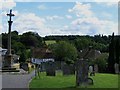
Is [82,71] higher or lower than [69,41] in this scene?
lower

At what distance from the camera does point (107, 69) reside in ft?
179

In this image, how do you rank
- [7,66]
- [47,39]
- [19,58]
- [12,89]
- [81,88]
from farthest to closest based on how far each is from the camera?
1. [47,39]
2. [19,58]
3. [7,66]
4. [81,88]
5. [12,89]

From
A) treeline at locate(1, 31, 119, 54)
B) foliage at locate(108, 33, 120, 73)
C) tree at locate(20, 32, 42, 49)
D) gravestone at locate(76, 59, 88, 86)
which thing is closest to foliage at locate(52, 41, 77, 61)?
treeline at locate(1, 31, 119, 54)

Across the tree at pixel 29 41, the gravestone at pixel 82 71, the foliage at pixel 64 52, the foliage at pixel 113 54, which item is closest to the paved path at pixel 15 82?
the gravestone at pixel 82 71

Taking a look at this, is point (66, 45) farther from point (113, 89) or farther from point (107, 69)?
point (113, 89)

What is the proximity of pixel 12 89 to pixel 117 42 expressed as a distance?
39300 millimetres

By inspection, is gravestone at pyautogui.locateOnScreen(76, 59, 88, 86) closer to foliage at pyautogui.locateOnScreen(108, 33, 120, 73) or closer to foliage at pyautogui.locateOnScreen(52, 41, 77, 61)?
foliage at pyautogui.locateOnScreen(108, 33, 120, 73)

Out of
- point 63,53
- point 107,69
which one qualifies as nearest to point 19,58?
point 63,53

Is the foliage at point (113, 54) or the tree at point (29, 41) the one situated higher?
the tree at point (29, 41)

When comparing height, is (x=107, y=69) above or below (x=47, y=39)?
below

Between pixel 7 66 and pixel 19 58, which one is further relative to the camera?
pixel 19 58

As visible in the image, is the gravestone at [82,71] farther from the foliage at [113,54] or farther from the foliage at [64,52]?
the foliage at [64,52]

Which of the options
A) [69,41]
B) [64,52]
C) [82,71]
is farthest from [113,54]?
[69,41]

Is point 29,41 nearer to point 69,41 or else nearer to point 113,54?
point 69,41
